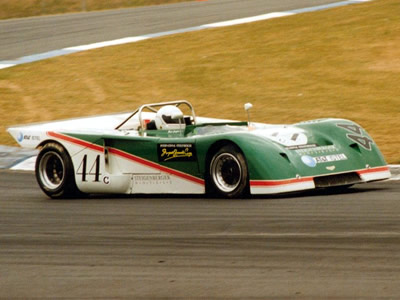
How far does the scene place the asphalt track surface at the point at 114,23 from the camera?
86.1 ft

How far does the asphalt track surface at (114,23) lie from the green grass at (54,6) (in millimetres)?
5269

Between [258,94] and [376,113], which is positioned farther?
[258,94]

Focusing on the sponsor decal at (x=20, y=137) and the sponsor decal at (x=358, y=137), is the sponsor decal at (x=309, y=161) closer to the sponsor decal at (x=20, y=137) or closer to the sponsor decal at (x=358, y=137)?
the sponsor decal at (x=358, y=137)

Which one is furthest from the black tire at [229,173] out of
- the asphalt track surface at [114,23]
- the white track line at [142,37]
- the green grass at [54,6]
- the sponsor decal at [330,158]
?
the green grass at [54,6]

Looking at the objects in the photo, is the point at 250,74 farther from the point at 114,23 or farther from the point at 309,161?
the point at 309,161

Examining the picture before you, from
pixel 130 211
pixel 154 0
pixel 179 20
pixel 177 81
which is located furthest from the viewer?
pixel 154 0

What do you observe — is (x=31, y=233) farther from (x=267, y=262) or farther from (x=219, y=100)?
(x=219, y=100)

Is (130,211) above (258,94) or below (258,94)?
below

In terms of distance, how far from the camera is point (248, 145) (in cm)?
1044

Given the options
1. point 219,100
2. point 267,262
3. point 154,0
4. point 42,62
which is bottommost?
point 267,262

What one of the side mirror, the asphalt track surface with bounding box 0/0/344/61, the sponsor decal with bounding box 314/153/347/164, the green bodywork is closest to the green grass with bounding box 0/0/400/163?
the asphalt track surface with bounding box 0/0/344/61

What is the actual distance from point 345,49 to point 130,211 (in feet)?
39.8

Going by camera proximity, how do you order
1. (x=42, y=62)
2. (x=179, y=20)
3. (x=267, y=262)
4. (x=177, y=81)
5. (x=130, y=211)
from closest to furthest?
(x=267, y=262), (x=130, y=211), (x=177, y=81), (x=42, y=62), (x=179, y=20)

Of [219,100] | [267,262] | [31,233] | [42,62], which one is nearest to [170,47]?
[42,62]
